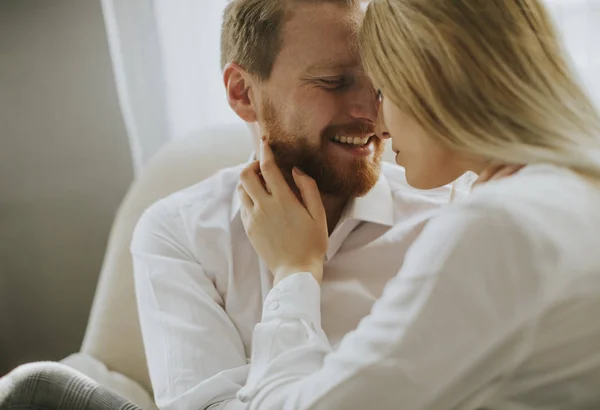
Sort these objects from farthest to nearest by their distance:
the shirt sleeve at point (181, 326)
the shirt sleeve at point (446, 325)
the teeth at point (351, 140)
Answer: the teeth at point (351, 140)
the shirt sleeve at point (181, 326)
the shirt sleeve at point (446, 325)

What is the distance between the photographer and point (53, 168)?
2.10m

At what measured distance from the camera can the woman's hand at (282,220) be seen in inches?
43.8

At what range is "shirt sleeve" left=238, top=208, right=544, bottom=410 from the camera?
661 millimetres

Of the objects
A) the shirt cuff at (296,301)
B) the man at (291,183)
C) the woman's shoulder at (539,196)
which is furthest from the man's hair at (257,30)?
the woman's shoulder at (539,196)

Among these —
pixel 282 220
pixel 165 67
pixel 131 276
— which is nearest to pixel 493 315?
pixel 282 220

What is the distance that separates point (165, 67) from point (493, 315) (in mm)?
1535

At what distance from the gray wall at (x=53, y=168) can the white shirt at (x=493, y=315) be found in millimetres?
1538

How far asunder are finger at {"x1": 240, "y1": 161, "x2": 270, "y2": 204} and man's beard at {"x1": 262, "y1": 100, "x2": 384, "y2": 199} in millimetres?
91

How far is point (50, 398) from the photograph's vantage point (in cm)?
109

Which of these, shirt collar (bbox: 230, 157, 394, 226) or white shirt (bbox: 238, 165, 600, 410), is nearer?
white shirt (bbox: 238, 165, 600, 410)

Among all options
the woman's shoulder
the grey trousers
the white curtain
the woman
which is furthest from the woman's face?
the white curtain

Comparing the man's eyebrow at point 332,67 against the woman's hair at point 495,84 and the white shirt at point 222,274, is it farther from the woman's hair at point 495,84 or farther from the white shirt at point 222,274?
the woman's hair at point 495,84

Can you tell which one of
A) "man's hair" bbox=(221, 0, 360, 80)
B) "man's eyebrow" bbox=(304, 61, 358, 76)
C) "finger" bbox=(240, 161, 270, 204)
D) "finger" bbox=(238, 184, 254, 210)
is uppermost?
Answer: "man's hair" bbox=(221, 0, 360, 80)

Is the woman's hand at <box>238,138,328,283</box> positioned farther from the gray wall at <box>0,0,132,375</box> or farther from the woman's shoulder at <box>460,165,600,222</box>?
the gray wall at <box>0,0,132,375</box>
